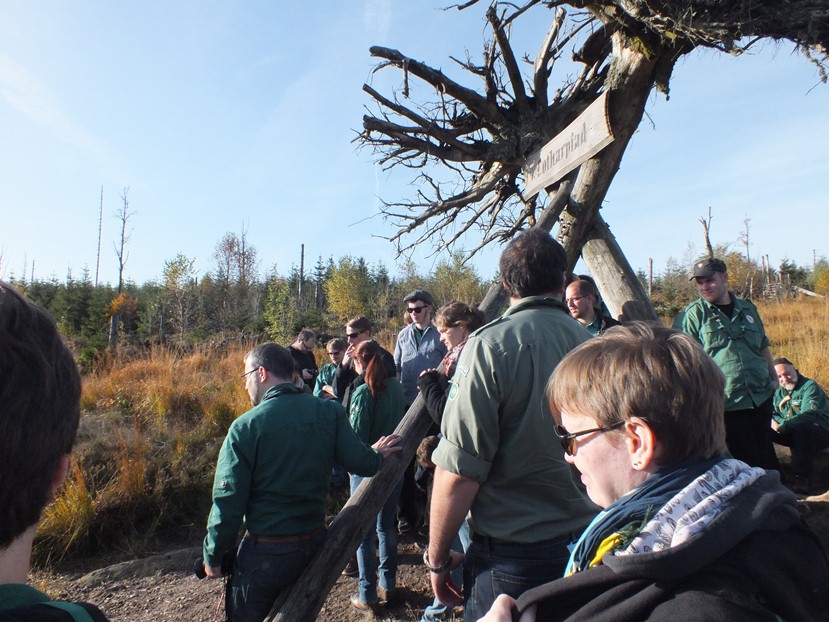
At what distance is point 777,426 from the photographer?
5160 mm

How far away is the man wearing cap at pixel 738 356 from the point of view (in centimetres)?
356

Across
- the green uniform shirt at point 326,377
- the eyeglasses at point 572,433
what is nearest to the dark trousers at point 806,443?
the green uniform shirt at point 326,377

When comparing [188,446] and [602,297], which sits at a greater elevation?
[602,297]

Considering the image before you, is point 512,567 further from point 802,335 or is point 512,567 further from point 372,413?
point 802,335

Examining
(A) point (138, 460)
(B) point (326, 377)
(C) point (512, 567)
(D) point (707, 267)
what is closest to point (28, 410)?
(C) point (512, 567)

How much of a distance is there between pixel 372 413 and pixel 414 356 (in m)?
0.93

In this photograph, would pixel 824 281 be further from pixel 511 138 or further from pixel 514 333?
pixel 514 333

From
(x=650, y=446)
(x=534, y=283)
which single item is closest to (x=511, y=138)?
(x=534, y=283)

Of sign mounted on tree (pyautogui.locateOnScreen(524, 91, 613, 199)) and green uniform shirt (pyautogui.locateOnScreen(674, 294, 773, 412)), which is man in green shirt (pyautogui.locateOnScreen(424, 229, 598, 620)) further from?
green uniform shirt (pyautogui.locateOnScreen(674, 294, 773, 412))

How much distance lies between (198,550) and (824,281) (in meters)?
34.9

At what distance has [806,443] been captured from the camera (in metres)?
4.78

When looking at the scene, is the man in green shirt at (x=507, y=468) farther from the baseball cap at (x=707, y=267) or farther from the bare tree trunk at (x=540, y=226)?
the baseball cap at (x=707, y=267)

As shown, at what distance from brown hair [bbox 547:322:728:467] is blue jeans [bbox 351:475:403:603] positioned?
9.16ft

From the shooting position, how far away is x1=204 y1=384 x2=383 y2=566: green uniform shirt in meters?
2.40
